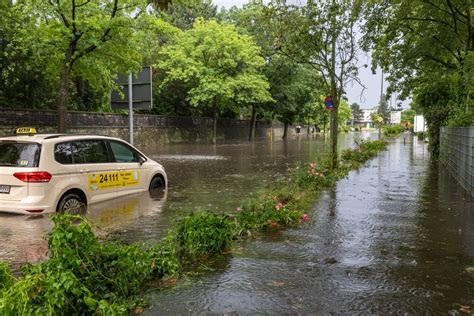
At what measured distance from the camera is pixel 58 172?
8.35 meters

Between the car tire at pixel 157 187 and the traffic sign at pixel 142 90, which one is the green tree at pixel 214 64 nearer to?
the traffic sign at pixel 142 90

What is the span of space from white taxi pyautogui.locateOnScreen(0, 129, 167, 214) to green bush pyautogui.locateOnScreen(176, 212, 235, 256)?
3.45m

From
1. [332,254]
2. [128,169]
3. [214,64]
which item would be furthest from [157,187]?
[214,64]

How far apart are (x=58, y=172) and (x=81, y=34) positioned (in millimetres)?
7416

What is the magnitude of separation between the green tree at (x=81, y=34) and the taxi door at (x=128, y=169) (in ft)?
16.5

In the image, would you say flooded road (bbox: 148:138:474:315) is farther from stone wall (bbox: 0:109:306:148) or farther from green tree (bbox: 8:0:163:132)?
stone wall (bbox: 0:109:306:148)

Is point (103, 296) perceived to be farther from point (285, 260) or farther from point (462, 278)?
A: point (462, 278)

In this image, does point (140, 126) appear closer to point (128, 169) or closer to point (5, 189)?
point (128, 169)

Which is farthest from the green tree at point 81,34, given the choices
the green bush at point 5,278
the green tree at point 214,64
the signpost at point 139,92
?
the green tree at point 214,64

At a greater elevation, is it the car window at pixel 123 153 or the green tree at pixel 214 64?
the green tree at pixel 214 64

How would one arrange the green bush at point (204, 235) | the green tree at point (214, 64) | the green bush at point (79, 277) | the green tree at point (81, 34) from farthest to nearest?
the green tree at point (214, 64) < the green tree at point (81, 34) < the green bush at point (204, 235) < the green bush at point (79, 277)

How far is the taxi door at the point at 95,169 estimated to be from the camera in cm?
901

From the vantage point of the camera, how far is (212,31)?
33.7 metres

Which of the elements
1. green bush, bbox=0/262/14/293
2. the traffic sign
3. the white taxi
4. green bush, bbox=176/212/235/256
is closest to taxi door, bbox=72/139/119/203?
the white taxi
